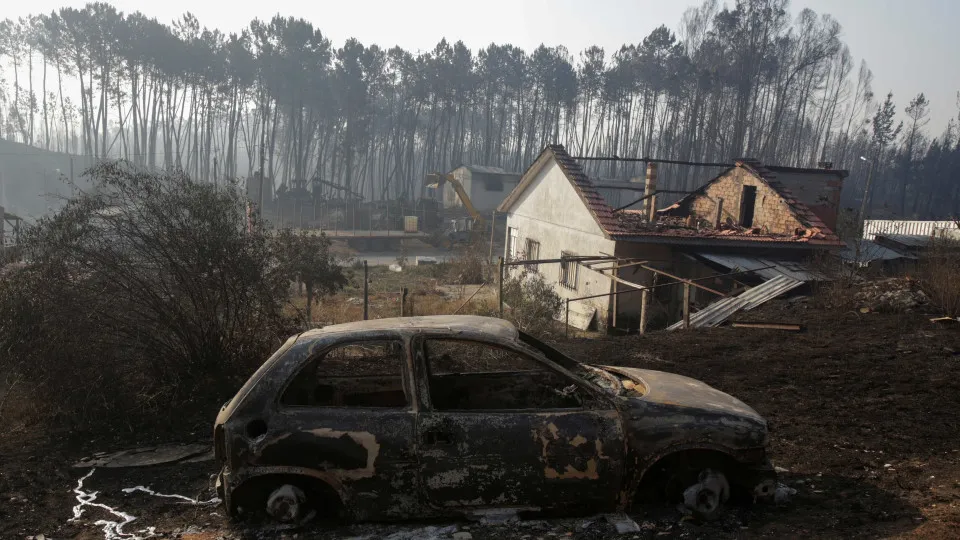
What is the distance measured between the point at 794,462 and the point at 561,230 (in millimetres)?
15990

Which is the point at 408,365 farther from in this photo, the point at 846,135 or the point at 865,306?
the point at 846,135

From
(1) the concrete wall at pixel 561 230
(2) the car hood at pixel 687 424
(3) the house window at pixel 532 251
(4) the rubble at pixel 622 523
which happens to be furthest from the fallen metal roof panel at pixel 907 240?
(4) the rubble at pixel 622 523

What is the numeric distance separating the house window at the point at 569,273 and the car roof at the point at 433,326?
1533 centimetres

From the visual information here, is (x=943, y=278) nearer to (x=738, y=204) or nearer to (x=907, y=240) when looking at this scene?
(x=738, y=204)

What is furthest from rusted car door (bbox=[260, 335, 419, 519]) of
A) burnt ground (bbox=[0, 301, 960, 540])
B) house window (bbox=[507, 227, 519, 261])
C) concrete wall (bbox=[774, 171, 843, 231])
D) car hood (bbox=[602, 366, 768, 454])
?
house window (bbox=[507, 227, 519, 261])

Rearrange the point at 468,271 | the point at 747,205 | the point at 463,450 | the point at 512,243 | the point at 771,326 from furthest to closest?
the point at 468,271 → the point at 512,243 → the point at 747,205 → the point at 771,326 → the point at 463,450

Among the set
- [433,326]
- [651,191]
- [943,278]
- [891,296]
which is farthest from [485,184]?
[433,326]

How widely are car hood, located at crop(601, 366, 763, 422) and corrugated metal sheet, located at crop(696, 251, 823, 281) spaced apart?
1044 centimetres

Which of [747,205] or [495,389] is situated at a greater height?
[747,205]

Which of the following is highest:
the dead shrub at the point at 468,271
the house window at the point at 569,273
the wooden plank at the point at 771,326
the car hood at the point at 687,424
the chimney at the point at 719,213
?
the chimney at the point at 719,213

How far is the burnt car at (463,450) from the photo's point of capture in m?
3.95

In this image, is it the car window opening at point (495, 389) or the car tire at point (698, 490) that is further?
the car window opening at point (495, 389)

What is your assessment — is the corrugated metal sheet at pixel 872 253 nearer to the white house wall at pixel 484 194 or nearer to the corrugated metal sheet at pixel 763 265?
the corrugated metal sheet at pixel 763 265

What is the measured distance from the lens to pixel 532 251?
2341cm
